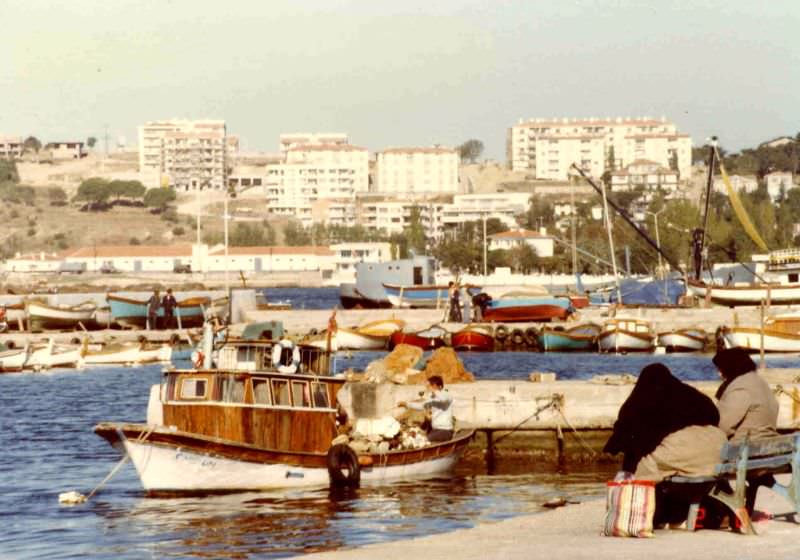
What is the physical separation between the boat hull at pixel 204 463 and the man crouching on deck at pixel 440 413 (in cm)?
201

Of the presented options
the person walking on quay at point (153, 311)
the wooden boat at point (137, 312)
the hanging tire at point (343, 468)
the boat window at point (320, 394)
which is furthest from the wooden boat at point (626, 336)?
the hanging tire at point (343, 468)

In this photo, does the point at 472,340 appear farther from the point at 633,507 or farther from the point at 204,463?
the point at 633,507

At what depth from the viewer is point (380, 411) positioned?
32031mm

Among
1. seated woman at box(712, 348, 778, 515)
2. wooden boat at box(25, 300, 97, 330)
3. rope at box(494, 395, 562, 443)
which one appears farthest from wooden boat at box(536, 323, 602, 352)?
seated woman at box(712, 348, 778, 515)

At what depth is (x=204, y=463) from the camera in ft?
87.8

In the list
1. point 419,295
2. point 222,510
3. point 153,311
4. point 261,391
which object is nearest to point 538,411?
point 261,391

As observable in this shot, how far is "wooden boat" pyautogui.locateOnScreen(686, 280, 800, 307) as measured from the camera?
83812 millimetres

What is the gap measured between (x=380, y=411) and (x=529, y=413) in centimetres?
288

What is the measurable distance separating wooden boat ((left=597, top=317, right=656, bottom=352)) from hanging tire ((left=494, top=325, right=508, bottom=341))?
16.7 feet

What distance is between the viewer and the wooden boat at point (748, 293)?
83812 millimetres

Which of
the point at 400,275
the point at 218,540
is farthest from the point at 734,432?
the point at 400,275

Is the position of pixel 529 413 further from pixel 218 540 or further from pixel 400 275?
pixel 400 275

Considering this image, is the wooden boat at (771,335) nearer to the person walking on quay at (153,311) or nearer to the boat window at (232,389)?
the person walking on quay at (153,311)

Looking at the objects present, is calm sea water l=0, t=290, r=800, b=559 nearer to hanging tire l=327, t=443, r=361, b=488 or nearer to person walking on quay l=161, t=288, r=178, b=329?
hanging tire l=327, t=443, r=361, b=488
